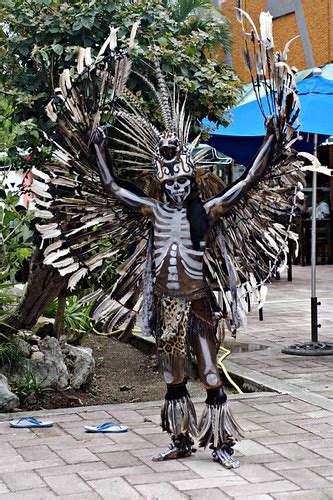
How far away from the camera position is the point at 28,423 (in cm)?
591

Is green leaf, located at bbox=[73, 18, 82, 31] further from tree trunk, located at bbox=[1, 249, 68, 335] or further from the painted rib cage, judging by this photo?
tree trunk, located at bbox=[1, 249, 68, 335]

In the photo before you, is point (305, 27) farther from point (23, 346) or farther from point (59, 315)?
point (23, 346)

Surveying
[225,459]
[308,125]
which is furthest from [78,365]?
[308,125]

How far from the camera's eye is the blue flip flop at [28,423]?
587 cm

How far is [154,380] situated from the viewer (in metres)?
7.80

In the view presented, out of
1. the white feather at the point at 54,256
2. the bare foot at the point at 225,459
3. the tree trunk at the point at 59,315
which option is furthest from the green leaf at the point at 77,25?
the bare foot at the point at 225,459

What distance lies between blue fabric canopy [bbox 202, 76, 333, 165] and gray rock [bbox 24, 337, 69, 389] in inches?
96.3

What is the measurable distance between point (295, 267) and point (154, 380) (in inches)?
413

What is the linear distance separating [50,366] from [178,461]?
7.11ft

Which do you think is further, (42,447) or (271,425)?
(271,425)

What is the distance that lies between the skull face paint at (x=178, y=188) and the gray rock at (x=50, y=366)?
253cm

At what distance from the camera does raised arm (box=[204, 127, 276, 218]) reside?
477 cm

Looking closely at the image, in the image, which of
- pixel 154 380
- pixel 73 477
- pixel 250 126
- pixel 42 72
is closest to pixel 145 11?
pixel 42 72

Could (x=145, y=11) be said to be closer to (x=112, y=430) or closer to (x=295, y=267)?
(x=112, y=430)
